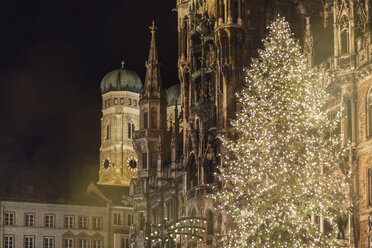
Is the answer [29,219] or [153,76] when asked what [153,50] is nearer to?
[153,76]

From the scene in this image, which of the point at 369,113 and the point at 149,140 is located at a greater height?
the point at 149,140

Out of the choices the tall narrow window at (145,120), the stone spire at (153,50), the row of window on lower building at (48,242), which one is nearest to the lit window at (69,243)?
the row of window on lower building at (48,242)

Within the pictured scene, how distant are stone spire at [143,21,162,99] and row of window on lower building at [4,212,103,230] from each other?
26.0 meters

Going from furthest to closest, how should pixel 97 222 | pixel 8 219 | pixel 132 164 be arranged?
pixel 132 164, pixel 97 222, pixel 8 219

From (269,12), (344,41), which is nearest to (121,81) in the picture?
(269,12)

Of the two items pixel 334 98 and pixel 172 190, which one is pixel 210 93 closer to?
pixel 172 190

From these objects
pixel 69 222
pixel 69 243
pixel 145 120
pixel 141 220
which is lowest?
pixel 69 243

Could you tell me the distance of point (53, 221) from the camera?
9612 cm

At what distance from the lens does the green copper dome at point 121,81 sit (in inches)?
5172

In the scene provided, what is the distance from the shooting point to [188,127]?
63344 millimetres

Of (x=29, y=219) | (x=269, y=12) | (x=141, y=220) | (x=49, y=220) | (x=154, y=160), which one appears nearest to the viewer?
(x=269, y=12)

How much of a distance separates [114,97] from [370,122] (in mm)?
93856

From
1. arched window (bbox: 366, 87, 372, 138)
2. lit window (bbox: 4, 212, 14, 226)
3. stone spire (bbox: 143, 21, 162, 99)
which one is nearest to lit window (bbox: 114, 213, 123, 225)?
lit window (bbox: 4, 212, 14, 226)

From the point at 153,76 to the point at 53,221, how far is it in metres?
28.1
